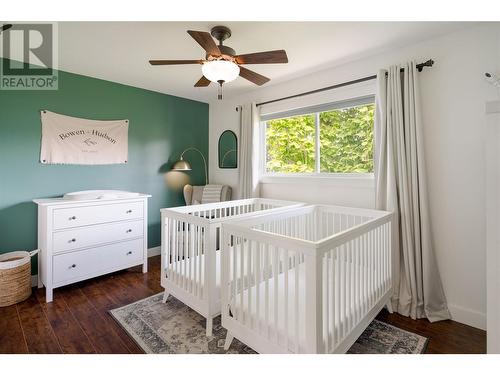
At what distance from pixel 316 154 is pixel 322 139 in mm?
175

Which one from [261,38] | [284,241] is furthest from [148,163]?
[284,241]

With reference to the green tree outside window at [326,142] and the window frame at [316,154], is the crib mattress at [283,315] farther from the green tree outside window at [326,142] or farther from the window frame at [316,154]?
the green tree outside window at [326,142]

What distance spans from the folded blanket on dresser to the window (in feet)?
2.40

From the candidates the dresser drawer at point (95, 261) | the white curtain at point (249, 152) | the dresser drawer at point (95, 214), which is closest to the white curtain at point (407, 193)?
the white curtain at point (249, 152)

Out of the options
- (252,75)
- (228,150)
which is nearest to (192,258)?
(252,75)

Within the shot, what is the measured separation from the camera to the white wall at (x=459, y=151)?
1.91m

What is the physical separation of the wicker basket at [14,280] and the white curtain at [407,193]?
10.6ft

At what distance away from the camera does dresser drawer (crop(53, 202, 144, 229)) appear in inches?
94.3

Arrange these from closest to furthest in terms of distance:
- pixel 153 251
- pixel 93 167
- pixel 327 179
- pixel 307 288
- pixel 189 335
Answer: pixel 307 288
pixel 189 335
pixel 327 179
pixel 93 167
pixel 153 251

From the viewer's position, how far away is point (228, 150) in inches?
151

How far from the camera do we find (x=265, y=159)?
3.41 metres

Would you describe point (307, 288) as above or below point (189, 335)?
above

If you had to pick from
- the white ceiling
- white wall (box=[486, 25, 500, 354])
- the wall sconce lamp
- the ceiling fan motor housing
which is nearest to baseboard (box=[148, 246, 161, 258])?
the wall sconce lamp

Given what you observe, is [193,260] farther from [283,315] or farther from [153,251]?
[153,251]
